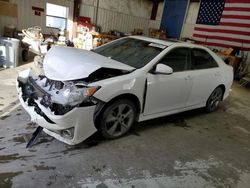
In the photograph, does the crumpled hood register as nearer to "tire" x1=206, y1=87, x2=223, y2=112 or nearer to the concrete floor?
the concrete floor

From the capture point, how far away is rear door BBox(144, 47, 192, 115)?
304cm

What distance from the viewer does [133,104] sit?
9.62 feet

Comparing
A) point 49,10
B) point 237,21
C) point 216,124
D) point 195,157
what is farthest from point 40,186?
point 237,21

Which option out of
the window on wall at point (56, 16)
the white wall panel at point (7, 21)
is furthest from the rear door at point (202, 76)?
the window on wall at point (56, 16)

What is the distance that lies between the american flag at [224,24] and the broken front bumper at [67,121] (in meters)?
8.40

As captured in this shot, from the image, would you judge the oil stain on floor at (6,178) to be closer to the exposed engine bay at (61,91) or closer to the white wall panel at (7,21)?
the exposed engine bay at (61,91)

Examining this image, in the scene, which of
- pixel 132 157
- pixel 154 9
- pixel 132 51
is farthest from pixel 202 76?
pixel 154 9

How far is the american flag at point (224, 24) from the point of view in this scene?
28.7 ft

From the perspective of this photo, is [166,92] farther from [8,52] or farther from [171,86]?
[8,52]

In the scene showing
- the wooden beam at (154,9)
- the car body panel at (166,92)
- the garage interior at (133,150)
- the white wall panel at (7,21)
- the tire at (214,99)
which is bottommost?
the garage interior at (133,150)

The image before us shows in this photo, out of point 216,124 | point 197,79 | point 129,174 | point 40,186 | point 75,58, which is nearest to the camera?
point 40,186

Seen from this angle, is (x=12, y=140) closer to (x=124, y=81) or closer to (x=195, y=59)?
(x=124, y=81)

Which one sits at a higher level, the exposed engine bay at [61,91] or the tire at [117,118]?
the exposed engine bay at [61,91]

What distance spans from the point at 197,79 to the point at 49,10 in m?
7.79
